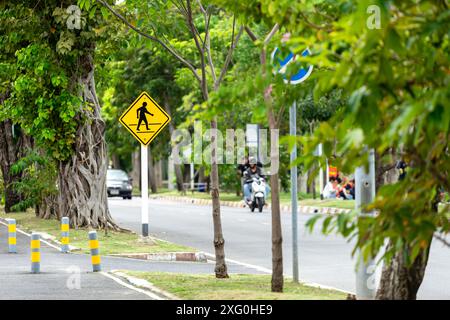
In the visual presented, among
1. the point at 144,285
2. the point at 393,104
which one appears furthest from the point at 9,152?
the point at 393,104

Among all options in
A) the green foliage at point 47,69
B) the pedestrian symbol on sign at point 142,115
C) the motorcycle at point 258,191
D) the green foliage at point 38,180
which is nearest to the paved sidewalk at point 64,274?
the pedestrian symbol on sign at point 142,115

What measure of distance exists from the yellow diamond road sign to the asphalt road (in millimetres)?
2587

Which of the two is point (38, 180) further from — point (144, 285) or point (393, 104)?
point (393, 104)

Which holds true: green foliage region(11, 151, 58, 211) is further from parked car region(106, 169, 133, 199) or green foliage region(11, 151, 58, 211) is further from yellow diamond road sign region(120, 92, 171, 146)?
parked car region(106, 169, 133, 199)

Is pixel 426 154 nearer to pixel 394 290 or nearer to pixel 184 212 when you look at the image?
pixel 394 290

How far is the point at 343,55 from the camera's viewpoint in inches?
262

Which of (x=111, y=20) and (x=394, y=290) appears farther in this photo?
(x=111, y=20)

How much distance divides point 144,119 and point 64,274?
6057mm

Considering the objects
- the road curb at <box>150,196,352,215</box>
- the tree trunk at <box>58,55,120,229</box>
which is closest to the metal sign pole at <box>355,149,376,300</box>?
the road curb at <box>150,196,352,215</box>

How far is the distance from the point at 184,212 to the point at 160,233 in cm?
1085

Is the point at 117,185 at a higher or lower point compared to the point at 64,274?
higher

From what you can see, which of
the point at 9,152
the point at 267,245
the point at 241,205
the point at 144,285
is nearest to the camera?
the point at 144,285

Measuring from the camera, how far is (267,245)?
22078 millimetres

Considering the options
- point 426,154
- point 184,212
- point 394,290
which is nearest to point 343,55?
point 426,154
